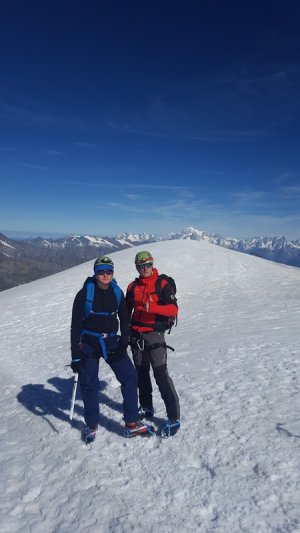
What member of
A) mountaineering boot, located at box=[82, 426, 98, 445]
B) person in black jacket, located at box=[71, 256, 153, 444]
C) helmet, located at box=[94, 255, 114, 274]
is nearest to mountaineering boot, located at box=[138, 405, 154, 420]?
person in black jacket, located at box=[71, 256, 153, 444]

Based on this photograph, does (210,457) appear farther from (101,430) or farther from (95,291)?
(95,291)

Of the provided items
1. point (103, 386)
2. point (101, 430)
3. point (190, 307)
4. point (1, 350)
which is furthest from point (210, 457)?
point (190, 307)

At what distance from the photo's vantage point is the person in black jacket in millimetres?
6852

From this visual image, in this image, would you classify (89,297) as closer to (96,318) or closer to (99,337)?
(96,318)

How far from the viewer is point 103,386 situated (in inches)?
425

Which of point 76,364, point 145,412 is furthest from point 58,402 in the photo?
point 76,364

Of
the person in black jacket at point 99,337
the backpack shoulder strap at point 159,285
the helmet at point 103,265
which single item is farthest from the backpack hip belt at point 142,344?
the helmet at point 103,265

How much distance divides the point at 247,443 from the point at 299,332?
333 inches

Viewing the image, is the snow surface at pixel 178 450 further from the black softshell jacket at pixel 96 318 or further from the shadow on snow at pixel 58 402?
the black softshell jacket at pixel 96 318

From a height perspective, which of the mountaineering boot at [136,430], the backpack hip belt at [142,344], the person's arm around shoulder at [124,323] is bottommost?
the mountaineering boot at [136,430]

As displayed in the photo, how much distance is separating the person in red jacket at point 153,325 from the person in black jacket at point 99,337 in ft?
0.93

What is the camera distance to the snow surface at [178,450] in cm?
527

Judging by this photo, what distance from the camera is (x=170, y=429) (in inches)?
286

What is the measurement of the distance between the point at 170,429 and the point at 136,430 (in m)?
0.75
